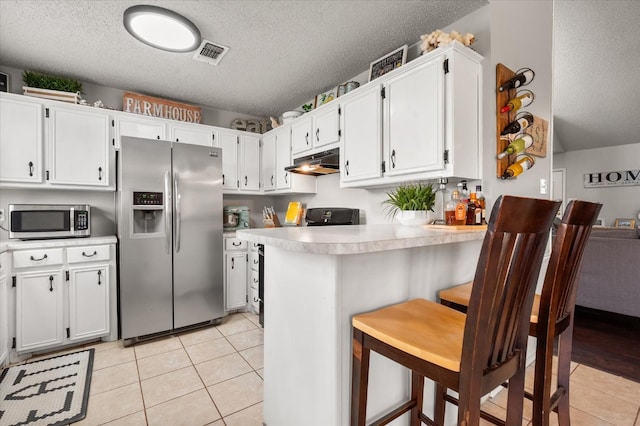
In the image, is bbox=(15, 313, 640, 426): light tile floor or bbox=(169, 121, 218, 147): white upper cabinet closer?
bbox=(15, 313, 640, 426): light tile floor

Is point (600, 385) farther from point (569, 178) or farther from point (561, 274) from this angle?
point (569, 178)

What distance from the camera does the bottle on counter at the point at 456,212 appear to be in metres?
1.83

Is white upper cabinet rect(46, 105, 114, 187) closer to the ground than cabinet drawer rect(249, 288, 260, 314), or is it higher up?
higher up

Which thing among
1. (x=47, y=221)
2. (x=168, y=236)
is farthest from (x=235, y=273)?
(x=47, y=221)

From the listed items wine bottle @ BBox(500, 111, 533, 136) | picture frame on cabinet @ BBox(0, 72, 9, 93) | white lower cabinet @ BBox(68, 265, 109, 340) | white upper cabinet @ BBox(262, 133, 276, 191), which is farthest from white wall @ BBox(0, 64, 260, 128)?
wine bottle @ BBox(500, 111, 533, 136)

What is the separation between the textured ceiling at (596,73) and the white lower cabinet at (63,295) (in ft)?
17.2

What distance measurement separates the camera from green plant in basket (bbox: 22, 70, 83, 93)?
2.73 metres

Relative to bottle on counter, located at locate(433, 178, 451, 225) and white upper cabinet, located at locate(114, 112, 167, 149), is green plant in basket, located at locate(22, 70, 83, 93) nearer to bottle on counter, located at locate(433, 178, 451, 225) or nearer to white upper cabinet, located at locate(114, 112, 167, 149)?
white upper cabinet, located at locate(114, 112, 167, 149)

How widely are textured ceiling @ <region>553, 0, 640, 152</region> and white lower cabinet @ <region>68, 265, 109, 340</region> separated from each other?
5.27 meters

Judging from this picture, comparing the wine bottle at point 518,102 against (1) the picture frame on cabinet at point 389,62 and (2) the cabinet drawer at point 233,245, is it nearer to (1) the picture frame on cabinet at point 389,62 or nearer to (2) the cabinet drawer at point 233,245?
(1) the picture frame on cabinet at point 389,62

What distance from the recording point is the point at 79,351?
252cm

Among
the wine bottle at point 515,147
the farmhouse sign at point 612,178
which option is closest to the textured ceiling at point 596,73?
the farmhouse sign at point 612,178

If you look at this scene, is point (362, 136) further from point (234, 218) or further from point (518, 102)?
point (234, 218)

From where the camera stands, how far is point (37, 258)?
95.0 inches
